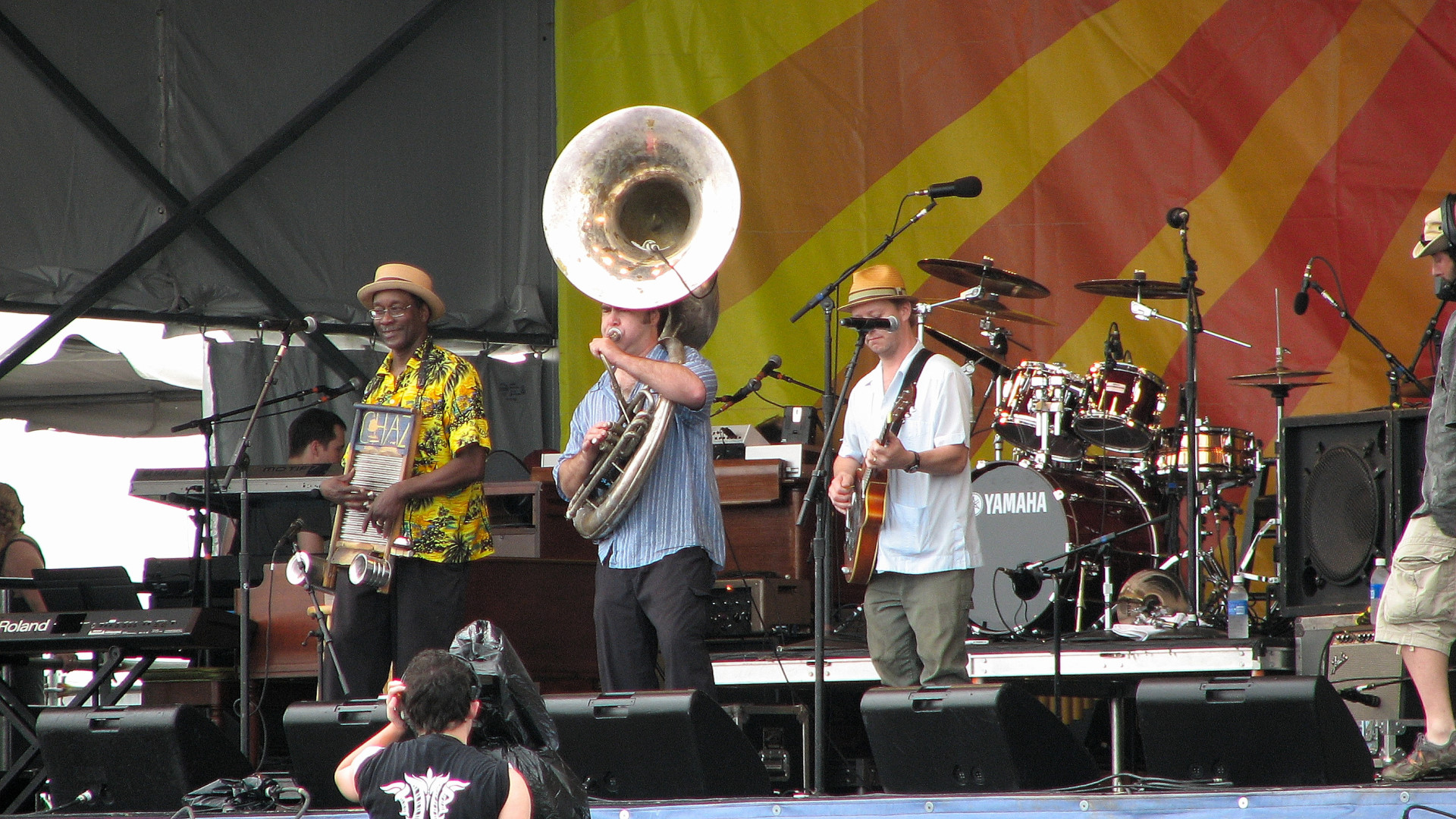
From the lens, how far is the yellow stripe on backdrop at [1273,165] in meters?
8.21

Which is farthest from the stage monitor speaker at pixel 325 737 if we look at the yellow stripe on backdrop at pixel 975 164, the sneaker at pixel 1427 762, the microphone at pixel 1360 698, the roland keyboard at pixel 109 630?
the yellow stripe on backdrop at pixel 975 164

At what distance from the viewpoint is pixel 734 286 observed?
910 cm

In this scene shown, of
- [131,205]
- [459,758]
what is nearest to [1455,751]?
[459,758]

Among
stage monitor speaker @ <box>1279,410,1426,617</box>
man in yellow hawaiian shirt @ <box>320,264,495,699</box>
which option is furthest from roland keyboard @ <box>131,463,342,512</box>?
stage monitor speaker @ <box>1279,410,1426,617</box>

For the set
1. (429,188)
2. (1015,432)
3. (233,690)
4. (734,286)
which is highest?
(429,188)

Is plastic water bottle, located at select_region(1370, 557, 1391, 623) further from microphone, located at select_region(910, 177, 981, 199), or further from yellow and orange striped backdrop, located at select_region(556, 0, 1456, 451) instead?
yellow and orange striped backdrop, located at select_region(556, 0, 1456, 451)

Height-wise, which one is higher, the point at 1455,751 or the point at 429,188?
the point at 429,188

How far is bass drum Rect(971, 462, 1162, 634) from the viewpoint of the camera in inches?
278

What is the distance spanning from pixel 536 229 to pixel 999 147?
2747 millimetres

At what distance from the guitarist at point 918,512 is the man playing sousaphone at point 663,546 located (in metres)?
0.44

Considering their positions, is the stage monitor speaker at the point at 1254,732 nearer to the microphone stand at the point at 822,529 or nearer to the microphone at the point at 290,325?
the microphone stand at the point at 822,529

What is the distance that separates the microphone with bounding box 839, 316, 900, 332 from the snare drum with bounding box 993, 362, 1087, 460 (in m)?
2.86

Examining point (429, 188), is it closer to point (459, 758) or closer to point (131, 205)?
point (131, 205)

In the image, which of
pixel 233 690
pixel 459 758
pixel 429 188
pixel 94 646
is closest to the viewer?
pixel 459 758
